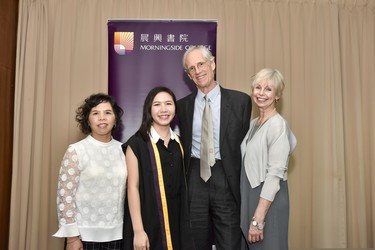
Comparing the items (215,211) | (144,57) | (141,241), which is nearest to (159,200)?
(141,241)

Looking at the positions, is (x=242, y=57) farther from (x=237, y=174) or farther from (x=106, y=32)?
(x=237, y=174)

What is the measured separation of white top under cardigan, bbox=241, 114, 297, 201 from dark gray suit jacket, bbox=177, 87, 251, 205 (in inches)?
3.2

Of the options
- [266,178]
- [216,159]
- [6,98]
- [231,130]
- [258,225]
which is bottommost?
[258,225]

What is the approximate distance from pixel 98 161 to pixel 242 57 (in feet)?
6.33

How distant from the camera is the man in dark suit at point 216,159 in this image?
7.11 ft

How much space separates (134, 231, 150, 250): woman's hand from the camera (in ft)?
6.25

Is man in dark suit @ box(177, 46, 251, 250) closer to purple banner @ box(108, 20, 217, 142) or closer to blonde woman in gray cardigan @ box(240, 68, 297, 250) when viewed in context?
blonde woman in gray cardigan @ box(240, 68, 297, 250)

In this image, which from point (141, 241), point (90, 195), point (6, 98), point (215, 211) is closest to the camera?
point (141, 241)

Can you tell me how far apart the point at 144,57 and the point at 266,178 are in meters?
1.74

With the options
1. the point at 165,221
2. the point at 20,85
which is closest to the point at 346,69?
the point at 165,221

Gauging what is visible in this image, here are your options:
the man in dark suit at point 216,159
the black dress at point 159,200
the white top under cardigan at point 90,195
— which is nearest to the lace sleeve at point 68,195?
the white top under cardigan at point 90,195

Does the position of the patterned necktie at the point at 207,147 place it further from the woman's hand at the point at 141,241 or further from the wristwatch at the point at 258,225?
the woman's hand at the point at 141,241

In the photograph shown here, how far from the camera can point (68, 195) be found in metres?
1.99

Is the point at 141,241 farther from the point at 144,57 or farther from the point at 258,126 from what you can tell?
the point at 144,57
